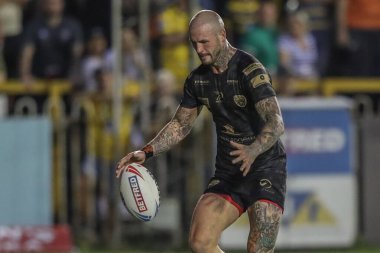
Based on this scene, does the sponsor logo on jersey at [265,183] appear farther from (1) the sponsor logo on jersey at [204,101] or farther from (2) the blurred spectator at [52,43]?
(2) the blurred spectator at [52,43]

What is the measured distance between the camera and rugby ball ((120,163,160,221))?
1040cm

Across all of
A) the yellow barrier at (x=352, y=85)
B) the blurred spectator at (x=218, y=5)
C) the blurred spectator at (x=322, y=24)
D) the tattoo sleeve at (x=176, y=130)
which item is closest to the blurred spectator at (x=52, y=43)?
the blurred spectator at (x=218, y=5)

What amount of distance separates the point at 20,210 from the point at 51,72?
2074mm

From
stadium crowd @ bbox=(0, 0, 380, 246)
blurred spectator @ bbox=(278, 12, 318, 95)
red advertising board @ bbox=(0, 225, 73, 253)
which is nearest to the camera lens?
red advertising board @ bbox=(0, 225, 73, 253)

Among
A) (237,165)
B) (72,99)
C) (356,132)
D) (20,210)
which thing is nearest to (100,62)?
(72,99)

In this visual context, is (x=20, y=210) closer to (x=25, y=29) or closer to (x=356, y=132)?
(x=25, y=29)

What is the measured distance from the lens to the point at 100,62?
16.7m

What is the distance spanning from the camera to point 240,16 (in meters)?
17.5

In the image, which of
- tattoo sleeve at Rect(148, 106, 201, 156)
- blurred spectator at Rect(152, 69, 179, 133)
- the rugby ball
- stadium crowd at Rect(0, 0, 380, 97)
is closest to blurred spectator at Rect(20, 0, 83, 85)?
stadium crowd at Rect(0, 0, 380, 97)

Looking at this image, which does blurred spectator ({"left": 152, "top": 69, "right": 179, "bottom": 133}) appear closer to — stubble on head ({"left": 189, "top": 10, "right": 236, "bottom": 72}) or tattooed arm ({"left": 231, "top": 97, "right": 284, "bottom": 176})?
stubble on head ({"left": 189, "top": 10, "right": 236, "bottom": 72})

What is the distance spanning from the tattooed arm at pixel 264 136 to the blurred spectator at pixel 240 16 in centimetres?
731

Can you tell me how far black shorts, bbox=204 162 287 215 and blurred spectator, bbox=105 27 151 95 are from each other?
626 centimetres

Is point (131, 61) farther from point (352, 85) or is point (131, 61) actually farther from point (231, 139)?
point (231, 139)

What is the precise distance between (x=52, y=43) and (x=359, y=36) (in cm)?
426
